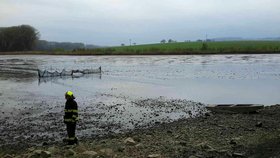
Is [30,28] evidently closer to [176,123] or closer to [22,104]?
[22,104]

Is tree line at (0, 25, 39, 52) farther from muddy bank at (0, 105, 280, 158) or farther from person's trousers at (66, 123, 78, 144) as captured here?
person's trousers at (66, 123, 78, 144)

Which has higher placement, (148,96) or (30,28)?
(30,28)

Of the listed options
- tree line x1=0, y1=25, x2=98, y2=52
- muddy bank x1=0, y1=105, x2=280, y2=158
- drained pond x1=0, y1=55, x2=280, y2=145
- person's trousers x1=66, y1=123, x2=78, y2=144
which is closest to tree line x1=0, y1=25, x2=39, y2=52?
tree line x1=0, y1=25, x2=98, y2=52

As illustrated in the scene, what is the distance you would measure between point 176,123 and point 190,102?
24.1 ft

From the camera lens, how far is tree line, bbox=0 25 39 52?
146750 mm

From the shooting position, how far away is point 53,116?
21.5 m

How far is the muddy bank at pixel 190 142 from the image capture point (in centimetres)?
1258

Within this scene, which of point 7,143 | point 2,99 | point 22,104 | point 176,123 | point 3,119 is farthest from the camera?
point 2,99

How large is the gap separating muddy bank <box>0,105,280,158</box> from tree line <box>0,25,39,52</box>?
138 meters

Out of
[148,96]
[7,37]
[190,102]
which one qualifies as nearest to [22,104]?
[148,96]

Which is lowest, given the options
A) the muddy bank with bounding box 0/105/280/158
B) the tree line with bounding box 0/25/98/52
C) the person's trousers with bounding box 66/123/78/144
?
the muddy bank with bounding box 0/105/280/158

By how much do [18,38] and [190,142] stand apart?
142184 millimetres

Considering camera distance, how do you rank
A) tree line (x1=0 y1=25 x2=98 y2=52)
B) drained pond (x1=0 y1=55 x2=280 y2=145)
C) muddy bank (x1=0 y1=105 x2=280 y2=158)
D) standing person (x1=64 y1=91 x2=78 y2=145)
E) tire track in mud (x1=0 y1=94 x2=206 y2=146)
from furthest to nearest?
1. tree line (x1=0 y1=25 x2=98 y2=52)
2. drained pond (x1=0 y1=55 x2=280 y2=145)
3. tire track in mud (x1=0 y1=94 x2=206 y2=146)
4. standing person (x1=64 y1=91 x2=78 y2=145)
5. muddy bank (x1=0 y1=105 x2=280 y2=158)

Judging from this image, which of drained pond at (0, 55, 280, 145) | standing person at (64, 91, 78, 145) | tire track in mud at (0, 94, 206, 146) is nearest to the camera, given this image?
standing person at (64, 91, 78, 145)
